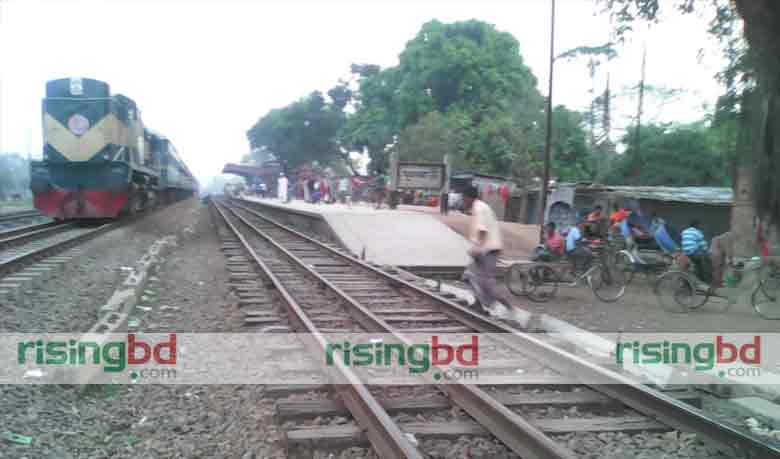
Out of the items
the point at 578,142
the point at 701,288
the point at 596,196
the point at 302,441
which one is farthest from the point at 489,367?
the point at 578,142

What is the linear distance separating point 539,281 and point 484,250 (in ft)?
11.2

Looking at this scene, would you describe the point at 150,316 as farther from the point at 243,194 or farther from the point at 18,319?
the point at 243,194

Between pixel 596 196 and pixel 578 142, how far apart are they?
48.5 ft

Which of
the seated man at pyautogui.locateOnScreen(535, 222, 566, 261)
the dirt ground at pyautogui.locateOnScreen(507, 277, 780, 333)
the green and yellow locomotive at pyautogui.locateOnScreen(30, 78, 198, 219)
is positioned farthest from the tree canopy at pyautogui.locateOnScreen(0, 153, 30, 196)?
the dirt ground at pyautogui.locateOnScreen(507, 277, 780, 333)

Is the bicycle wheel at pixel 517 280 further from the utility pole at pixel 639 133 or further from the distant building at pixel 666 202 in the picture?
the utility pole at pixel 639 133

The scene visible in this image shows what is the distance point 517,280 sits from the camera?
9711mm

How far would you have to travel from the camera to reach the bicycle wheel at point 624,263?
397 inches

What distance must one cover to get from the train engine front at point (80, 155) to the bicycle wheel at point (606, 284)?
12.5 metres

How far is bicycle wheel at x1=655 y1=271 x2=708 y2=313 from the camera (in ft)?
29.5

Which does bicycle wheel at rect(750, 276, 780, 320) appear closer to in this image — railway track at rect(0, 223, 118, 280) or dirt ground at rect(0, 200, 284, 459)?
dirt ground at rect(0, 200, 284, 459)

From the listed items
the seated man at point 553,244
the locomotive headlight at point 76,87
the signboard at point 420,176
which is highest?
the locomotive headlight at point 76,87

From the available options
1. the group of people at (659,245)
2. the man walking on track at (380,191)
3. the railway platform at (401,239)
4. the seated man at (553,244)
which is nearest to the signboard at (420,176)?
the railway platform at (401,239)

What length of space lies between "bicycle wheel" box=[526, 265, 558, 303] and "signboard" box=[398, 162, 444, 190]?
31.1 feet

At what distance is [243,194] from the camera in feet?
182
